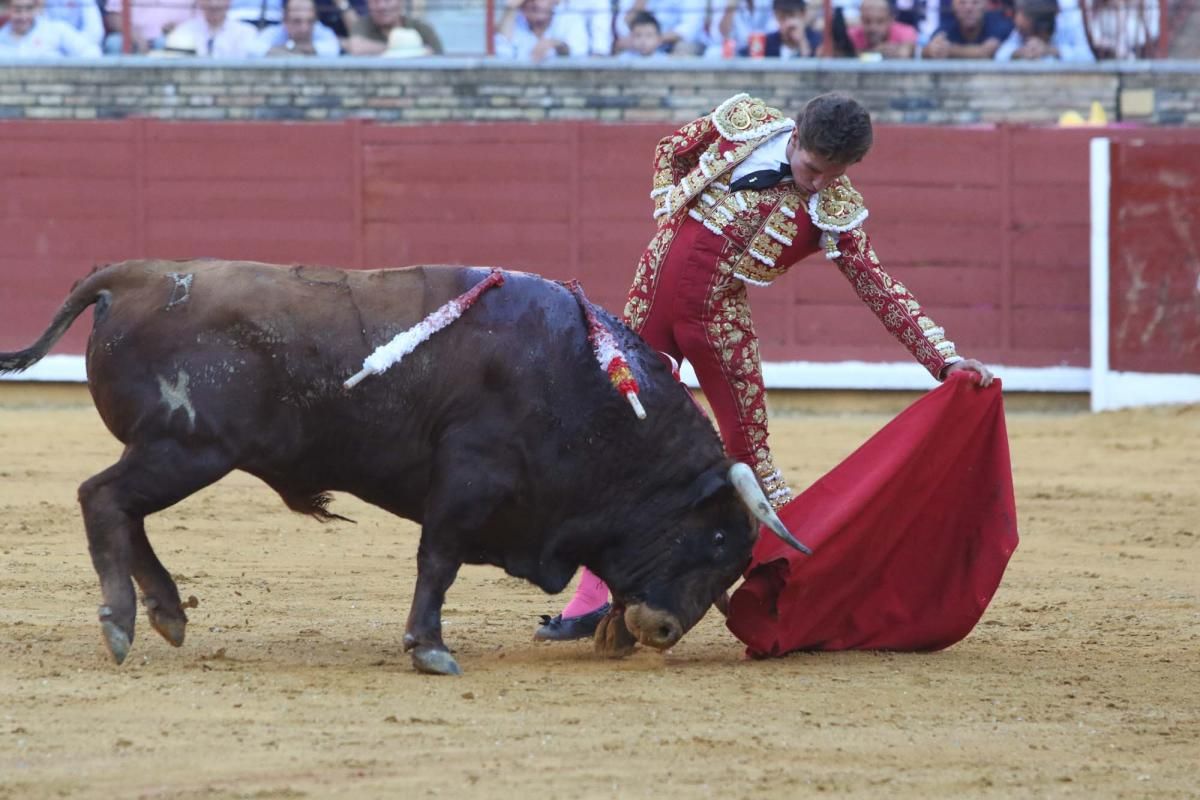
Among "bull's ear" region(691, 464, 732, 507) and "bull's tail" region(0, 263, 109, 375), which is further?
"bull's ear" region(691, 464, 732, 507)

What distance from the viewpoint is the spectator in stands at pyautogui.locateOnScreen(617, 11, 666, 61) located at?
1080 centimetres

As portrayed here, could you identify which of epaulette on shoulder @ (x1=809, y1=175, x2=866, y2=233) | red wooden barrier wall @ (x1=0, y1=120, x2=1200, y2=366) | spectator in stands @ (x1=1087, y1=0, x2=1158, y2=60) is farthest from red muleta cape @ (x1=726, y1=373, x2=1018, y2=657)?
spectator in stands @ (x1=1087, y1=0, x2=1158, y2=60)

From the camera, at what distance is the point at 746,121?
13.4 feet

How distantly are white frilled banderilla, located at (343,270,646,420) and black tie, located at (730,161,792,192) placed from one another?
44 cm

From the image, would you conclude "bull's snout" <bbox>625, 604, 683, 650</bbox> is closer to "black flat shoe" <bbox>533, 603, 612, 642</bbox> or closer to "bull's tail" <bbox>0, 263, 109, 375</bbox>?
"black flat shoe" <bbox>533, 603, 612, 642</bbox>

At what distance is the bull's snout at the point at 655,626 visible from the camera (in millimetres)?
3881

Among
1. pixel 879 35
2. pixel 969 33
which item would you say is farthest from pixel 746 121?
pixel 969 33

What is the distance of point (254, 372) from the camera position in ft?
12.1

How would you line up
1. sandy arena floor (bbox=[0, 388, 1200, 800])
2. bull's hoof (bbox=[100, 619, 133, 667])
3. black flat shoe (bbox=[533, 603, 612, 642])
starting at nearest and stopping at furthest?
sandy arena floor (bbox=[0, 388, 1200, 800])
bull's hoof (bbox=[100, 619, 133, 667])
black flat shoe (bbox=[533, 603, 612, 642])

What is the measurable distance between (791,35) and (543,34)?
1.41 meters

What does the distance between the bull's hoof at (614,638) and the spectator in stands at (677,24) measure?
285 inches

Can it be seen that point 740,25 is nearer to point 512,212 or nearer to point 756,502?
point 512,212

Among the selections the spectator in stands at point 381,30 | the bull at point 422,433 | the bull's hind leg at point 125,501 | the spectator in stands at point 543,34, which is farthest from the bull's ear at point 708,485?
the spectator in stands at point 381,30

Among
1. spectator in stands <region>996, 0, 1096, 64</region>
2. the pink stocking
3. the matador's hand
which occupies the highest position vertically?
spectator in stands <region>996, 0, 1096, 64</region>
